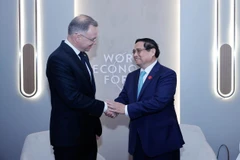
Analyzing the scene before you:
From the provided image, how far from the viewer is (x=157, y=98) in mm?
2650

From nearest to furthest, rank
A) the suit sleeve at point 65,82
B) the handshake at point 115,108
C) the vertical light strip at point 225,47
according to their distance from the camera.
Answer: the suit sleeve at point 65,82 < the handshake at point 115,108 < the vertical light strip at point 225,47

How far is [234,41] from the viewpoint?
12.6 ft

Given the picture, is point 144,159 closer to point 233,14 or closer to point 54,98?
point 54,98

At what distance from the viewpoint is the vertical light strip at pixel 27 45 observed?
3.70 metres

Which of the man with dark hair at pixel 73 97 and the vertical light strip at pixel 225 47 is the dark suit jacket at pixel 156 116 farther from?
the vertical light strip at pixel 225 47

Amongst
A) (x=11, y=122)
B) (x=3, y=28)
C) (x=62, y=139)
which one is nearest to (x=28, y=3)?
(x=3, y=28)

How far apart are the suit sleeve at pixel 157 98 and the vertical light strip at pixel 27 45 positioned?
147cm

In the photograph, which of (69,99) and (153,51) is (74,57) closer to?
(69,99)

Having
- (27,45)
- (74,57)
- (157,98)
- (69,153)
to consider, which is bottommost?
(69,153)

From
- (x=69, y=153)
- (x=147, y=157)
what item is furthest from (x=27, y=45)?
(x=147, y=157)

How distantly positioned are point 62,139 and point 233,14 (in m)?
2.51

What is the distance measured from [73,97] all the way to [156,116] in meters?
0.74

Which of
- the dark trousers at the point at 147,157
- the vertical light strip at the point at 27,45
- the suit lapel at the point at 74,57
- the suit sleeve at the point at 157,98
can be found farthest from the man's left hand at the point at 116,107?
the vertical light strip at the point at 27,45

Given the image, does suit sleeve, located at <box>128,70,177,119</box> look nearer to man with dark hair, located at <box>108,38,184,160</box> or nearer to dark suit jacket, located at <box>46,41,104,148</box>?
man with dark hair, located at <box>108,38,184,160</box>
